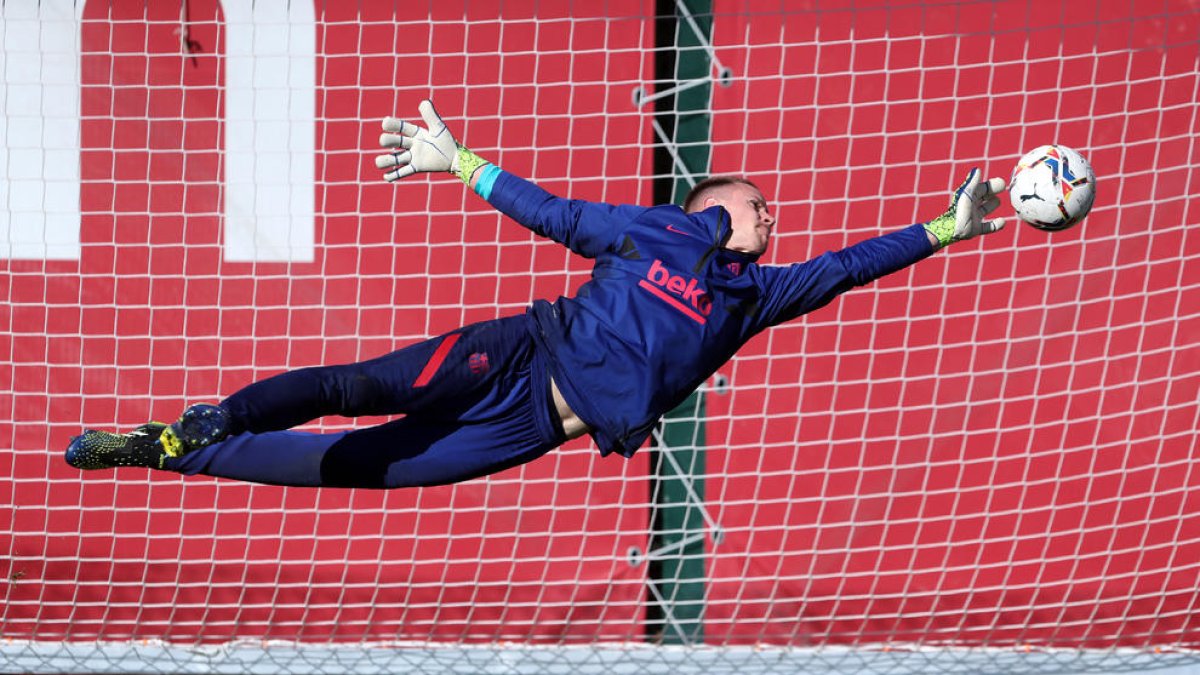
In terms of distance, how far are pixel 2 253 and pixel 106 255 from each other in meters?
0.35

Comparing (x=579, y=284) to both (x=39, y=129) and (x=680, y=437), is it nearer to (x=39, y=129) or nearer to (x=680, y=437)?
(x=680, y=437)

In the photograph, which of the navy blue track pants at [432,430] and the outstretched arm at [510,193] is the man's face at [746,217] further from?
the navy blue track pants at [432,430]

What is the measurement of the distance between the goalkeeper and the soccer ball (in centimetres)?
18

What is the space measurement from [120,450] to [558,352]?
3.15ft

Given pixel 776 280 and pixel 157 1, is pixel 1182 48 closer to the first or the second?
pixel 776 280

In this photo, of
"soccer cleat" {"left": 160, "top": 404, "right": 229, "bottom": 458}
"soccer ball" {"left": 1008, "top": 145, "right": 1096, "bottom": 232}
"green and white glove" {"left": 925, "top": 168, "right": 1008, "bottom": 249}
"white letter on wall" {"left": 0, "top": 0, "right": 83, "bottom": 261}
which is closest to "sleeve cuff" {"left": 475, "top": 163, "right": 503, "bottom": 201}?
"soccer cleat" {"left": 160, "top": 404, "right": 229, "bottom": 458}

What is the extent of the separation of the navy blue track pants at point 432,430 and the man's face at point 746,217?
547mm

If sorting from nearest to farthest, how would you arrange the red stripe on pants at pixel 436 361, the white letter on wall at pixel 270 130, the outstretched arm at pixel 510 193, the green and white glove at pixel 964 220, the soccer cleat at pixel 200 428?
the soccer cleat at pixel 200 428 < the red stripe on pants at pixel 436 361 < the outstretched arm at pixel 510 193 < the green and white glove at pixel 964 220 < the white letter on wall at pixel 270 130

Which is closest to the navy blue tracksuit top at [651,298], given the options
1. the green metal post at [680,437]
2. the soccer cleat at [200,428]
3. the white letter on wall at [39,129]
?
the soccer cleat at [200,428]

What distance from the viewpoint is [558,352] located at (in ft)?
10.0

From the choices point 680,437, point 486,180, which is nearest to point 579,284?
point 680,437

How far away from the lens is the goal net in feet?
14.8

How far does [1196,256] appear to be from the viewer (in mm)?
4578

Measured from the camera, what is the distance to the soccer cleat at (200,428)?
9.11 ft
